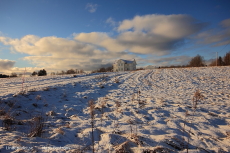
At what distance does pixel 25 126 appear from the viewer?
134 inches

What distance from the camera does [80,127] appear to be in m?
3.54

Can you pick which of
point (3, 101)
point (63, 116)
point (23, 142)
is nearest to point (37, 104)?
point (3, 101)

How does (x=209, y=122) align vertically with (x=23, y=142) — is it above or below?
below

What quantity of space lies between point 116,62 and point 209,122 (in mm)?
54952

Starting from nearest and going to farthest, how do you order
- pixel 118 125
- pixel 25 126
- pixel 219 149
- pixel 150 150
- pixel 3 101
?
pixel 150 150 → pixel 219 149 → pixel 25 126 → pixel 118 125 → pixel 3 101

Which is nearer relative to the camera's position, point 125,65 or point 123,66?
point 123,66

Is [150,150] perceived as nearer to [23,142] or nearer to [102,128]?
[102,128]

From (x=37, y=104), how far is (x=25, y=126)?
8.17ft

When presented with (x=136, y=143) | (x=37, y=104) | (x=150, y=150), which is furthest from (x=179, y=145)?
(x=37, y=104)

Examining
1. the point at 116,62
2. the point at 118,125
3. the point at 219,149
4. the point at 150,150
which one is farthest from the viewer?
the point at 116,62

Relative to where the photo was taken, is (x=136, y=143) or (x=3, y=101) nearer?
(x=136, y=143)

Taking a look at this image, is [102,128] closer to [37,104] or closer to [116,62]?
[37,104]

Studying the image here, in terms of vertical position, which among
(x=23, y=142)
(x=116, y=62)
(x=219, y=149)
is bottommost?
(x=219, y=149)

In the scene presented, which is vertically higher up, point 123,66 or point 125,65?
point 125,65
